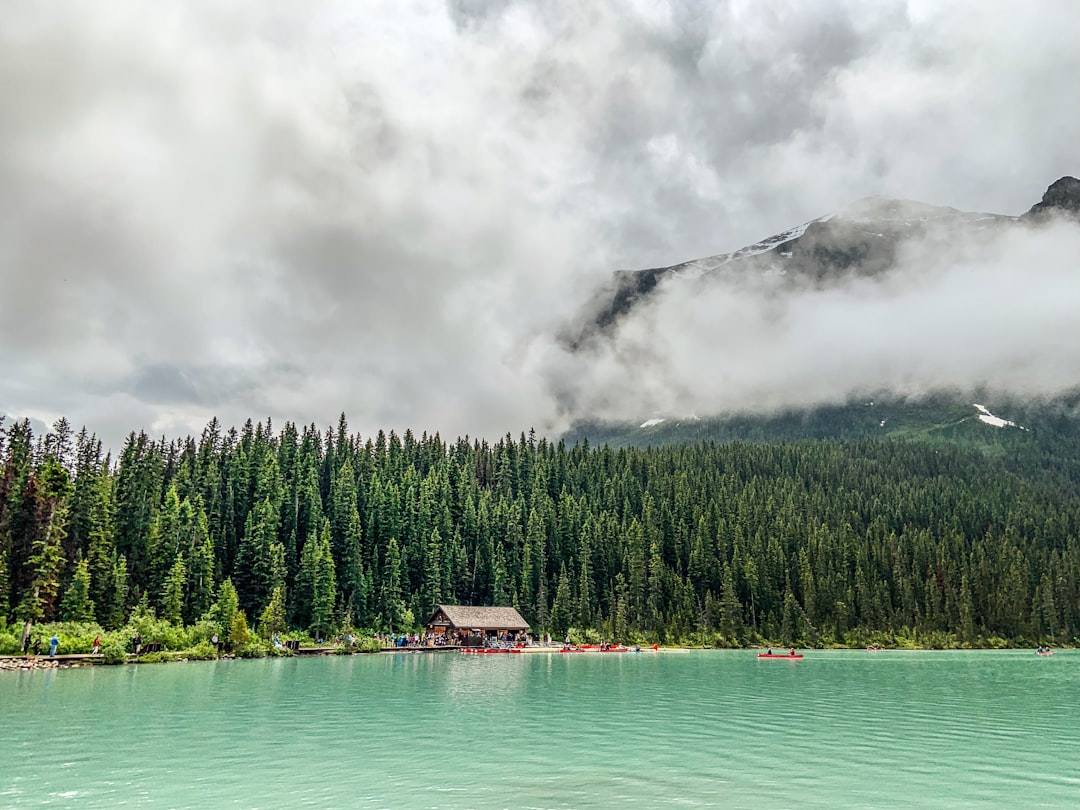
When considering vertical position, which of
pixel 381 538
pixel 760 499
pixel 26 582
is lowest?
pixel 26 582

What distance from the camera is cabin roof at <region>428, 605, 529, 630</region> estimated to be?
122 meters

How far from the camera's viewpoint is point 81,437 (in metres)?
131

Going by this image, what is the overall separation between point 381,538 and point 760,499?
92692 millimetres

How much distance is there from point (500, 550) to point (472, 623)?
21.9m

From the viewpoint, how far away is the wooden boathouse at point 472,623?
399ft

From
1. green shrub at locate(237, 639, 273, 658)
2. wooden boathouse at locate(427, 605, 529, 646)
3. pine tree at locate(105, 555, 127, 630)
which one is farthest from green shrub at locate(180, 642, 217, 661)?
wooden boathouse at locate(427, 605, 529, 646)

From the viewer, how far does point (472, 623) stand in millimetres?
122812

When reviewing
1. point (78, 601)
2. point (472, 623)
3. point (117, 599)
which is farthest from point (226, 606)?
point (472, 623)

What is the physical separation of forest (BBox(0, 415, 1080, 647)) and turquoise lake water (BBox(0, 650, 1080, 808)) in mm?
43929

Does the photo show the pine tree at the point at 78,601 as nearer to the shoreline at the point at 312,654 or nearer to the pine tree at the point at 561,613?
the shoreline at the point at 312,654

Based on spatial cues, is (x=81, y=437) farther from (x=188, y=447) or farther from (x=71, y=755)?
(x=71, y=755)

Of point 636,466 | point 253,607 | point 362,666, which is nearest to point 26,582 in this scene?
point 253,607

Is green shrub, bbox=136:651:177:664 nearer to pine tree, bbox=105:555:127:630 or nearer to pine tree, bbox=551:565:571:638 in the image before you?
pine tree, bbox=105:555:127:630

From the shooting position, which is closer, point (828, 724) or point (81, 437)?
point (828, 724)
